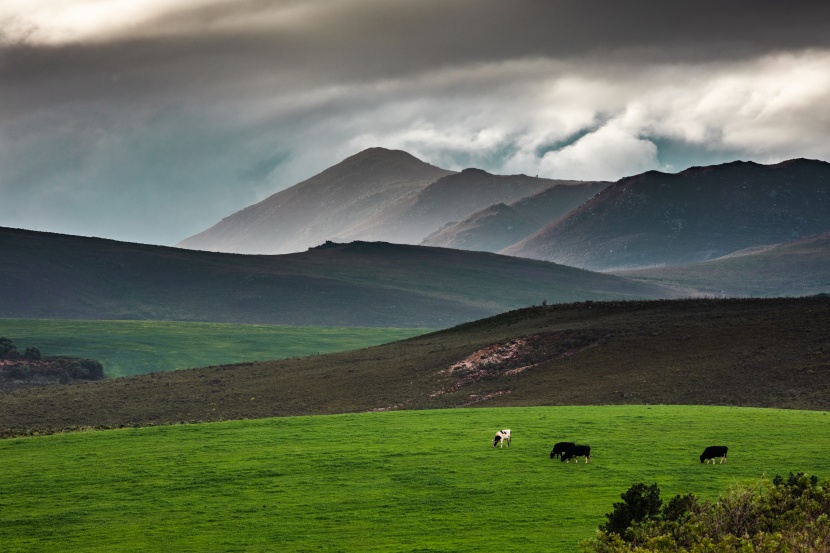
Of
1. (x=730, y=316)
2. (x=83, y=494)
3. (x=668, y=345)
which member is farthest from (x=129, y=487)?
(x=730, y=316)

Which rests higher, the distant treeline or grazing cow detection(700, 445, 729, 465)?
grazing cow detection(700, 445, 729, 465)

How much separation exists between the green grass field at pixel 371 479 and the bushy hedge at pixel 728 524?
44.7 inches

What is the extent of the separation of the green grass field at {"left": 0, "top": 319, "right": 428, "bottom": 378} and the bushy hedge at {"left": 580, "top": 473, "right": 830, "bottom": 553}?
105740 millimetres

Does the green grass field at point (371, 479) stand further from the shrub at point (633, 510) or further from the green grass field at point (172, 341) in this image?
the green grass field at point (172, 341)

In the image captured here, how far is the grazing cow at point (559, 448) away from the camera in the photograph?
3216 centimetres

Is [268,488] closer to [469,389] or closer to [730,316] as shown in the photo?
[469,389]

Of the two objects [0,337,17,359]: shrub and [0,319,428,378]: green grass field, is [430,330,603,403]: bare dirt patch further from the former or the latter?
[0,337,17,359]: shrub

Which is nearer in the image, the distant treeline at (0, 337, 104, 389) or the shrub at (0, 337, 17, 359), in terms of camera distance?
the distant treeline at (0, 337, 104, 389)

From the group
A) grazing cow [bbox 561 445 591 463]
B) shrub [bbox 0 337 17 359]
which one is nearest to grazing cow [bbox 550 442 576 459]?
grazing cow [bbox 561 445 591 463]

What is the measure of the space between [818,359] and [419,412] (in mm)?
33129

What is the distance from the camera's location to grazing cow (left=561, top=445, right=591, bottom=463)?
1247 inches

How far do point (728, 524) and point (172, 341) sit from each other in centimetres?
13184

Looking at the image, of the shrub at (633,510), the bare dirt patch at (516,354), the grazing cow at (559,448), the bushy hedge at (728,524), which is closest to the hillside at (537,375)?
the bare dirt patch at (516,354)

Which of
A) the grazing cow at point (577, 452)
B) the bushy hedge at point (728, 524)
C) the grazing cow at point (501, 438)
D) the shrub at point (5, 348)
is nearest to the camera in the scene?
the bushy hedge at point (728, 524)
